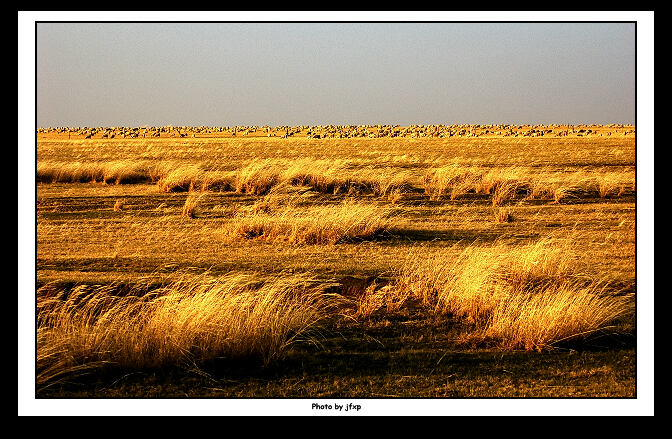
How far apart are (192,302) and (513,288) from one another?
3.87 metres

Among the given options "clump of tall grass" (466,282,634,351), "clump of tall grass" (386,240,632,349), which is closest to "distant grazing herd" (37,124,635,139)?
"clump of tall grass" (386,240,632,349)

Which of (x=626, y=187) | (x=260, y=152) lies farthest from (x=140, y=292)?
(x=260, y=152)

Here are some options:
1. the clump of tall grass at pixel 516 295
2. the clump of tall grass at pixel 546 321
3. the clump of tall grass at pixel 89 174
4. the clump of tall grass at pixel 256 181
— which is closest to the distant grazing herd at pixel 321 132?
the clump of tall grass at pixel 89 174

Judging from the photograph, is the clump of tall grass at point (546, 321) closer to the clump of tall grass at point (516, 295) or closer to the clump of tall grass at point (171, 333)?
the clump of tall grass at point (516, 295)

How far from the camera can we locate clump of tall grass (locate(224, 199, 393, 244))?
11977mm

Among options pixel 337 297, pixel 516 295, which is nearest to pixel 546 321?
pixel 516 295

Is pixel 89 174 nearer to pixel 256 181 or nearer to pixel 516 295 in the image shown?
pixel 256 181

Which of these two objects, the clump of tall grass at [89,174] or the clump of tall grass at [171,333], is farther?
the clump of tall grass at [89,174]

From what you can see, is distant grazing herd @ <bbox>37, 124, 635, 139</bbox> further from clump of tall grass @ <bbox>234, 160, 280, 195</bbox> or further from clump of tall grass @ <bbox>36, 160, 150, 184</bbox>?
clump of tall grass @ <bbox>234, 160, 280, 195</bbox>

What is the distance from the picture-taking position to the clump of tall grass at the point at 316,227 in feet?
39.3

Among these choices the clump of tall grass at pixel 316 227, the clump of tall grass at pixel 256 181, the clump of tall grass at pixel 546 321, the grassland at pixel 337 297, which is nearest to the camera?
the grassland at pixel 337 297

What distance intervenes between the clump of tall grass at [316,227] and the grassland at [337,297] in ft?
0.10

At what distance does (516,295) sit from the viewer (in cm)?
840
